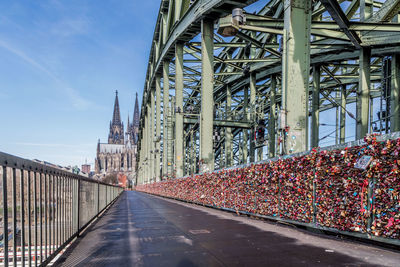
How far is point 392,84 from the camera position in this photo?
19.4 meters

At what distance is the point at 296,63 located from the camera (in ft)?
37.4

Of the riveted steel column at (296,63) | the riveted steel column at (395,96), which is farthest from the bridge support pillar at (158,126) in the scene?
the riveted steel column at (296,63)

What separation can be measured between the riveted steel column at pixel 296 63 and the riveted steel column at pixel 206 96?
356 inches

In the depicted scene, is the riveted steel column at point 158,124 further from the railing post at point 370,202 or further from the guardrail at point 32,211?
the railing post at point 370,202

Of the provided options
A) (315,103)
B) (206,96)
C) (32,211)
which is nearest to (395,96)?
(315,103)

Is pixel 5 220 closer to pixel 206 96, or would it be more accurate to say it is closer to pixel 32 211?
pixel 32 211

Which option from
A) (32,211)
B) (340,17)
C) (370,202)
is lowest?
(370,202)

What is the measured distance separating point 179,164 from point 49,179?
22648mm

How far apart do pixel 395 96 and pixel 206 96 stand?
457 inches

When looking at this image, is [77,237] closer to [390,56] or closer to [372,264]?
[372,264]

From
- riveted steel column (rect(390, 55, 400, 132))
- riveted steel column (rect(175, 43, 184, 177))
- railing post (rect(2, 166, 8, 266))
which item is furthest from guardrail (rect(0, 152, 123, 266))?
riveted steel column (rect(175, 43, 184, 177))

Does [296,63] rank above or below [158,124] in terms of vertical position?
above

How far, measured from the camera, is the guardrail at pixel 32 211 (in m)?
2.84

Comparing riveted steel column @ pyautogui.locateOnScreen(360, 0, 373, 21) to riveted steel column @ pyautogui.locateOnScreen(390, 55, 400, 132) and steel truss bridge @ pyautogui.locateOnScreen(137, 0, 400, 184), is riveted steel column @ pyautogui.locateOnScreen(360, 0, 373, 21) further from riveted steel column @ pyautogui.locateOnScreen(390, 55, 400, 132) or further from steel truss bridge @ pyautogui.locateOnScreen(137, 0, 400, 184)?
riveted steel column @ pyautogui.locateOnScreen(390, 55, 400, 132)
